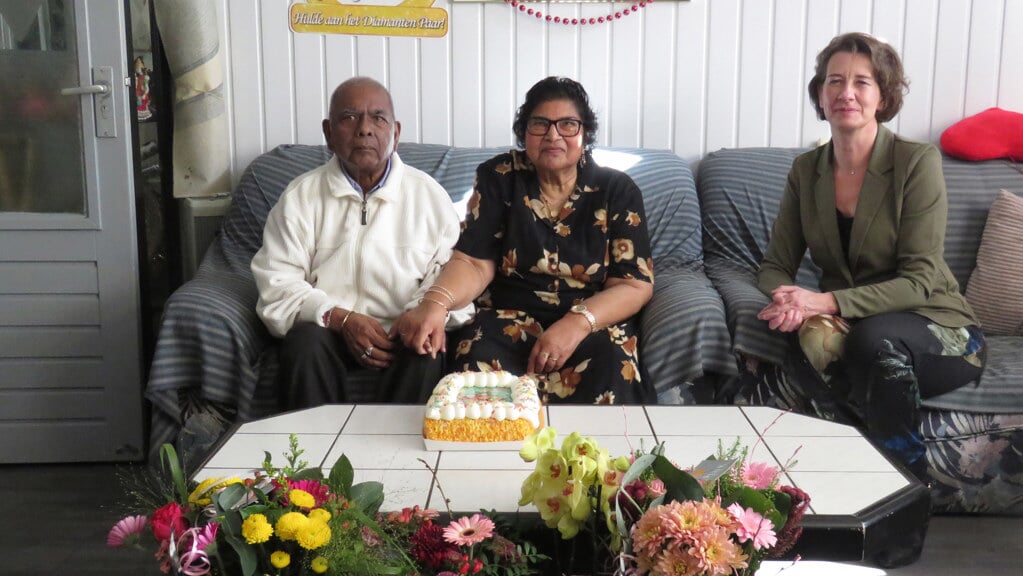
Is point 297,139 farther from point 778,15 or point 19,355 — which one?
point 778,15

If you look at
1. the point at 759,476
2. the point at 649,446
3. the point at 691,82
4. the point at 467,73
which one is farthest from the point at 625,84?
the point at 759,476

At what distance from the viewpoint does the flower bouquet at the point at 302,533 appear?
1.06 meters

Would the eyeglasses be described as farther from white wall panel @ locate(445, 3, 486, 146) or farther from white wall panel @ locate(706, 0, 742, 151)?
white wall panel @ locate(706, 0, 742, 151)

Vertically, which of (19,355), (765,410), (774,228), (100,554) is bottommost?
(100,554)

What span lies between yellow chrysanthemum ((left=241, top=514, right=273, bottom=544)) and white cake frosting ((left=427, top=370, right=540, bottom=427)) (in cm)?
57

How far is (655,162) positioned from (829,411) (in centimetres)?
99

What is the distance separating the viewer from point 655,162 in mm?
3000

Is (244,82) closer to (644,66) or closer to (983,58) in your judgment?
(644,66)

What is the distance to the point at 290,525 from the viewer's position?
1.04 m

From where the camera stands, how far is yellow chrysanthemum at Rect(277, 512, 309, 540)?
104 centimetres

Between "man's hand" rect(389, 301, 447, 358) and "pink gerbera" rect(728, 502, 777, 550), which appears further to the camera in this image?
"man's hand" rect(389, 301, 447, 358)

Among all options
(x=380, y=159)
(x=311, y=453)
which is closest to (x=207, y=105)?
(x=380, y=159)

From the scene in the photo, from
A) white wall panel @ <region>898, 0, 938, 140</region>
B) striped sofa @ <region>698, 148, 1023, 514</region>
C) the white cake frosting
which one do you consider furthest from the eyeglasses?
white wall panel @ <region>898, 0, 938, 140</region>

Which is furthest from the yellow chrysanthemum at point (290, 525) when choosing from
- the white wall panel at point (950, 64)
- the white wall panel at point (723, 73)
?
the white wall panel at point (950, 64)
